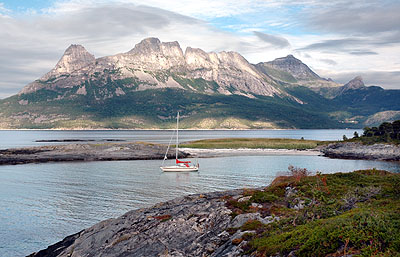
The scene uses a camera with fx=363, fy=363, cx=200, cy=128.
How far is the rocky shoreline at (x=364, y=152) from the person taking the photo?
349ft

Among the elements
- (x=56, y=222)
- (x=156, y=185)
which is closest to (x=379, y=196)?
(x=56, y=222)

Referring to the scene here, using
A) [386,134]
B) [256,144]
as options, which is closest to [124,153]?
[256,144]

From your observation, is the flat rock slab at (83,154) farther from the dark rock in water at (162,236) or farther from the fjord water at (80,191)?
the dark rock in water at (162,236)

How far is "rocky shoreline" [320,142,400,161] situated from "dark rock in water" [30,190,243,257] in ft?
301

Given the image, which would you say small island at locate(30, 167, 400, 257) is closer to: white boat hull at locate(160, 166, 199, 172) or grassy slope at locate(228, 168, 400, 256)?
grassy slope at locate(228, 168, 400, 256)

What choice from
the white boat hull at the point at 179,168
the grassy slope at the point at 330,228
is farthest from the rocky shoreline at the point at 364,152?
the grassy slope at the point at 330,228

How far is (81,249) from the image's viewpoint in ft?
88.8

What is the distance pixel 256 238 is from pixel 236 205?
8.47 meters

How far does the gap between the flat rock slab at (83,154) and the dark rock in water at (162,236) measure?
8139cm

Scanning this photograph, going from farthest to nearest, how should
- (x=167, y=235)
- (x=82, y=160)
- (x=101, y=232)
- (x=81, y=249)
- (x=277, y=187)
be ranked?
(x=82, y=160) < (x=277, y=187) < (x=101, y=232) < (x=81, y=249) < (x=167, y=235)

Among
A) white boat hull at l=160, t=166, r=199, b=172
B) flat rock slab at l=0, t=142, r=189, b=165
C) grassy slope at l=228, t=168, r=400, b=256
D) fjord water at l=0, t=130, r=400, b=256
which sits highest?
grassy slope at l=228, t=168, r=400, b=256

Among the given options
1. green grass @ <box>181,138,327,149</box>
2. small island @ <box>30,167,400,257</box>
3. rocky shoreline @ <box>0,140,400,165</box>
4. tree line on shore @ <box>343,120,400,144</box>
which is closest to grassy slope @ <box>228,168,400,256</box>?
small island @ <box>30,167,400,257</box>

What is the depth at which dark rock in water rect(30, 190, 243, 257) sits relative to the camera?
72.7 ft

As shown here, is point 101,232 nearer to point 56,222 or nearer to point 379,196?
point 56,222
